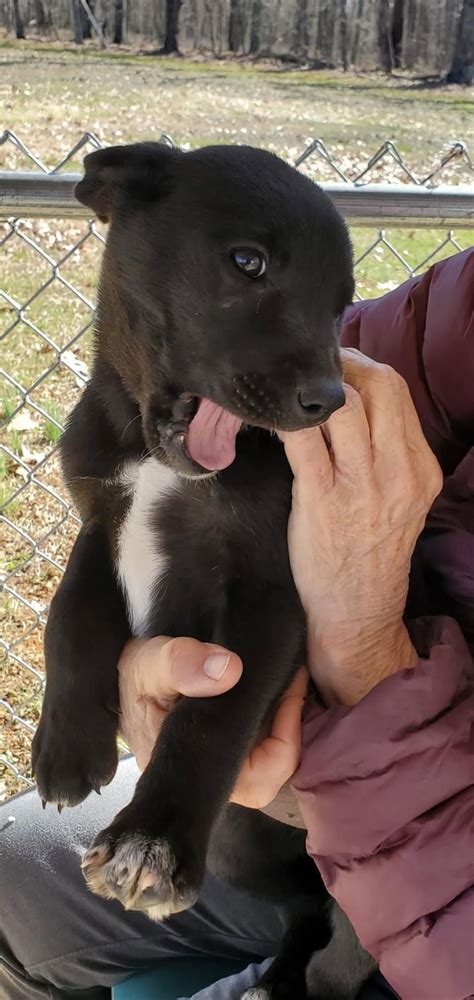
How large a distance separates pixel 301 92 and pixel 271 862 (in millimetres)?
9080

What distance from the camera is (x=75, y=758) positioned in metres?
1.62

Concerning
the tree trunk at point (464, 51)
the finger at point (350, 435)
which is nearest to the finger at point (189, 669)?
the finger at point (350, 435)

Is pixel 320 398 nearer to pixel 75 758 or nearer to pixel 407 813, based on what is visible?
pixel 407 813

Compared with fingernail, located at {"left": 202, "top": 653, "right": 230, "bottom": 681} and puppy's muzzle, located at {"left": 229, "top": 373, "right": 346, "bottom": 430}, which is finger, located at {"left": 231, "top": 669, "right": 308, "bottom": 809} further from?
puppy's muzzle, located at {"left": 229, "top": 373, "right": 346, "bottom": 430}

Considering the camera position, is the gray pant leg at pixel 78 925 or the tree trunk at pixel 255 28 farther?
the tree trunk at pixel 255 28

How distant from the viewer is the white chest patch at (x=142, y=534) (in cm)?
166

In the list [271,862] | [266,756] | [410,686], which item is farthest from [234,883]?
[410,686]

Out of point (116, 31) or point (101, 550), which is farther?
point (116, 31)

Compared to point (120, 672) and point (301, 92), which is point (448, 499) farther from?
point (301, 92)

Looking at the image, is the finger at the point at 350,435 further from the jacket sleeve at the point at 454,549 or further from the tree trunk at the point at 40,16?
the tree trunk at the point at 40,16

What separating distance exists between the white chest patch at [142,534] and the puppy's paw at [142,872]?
0.45m

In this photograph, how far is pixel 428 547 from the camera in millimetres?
1813

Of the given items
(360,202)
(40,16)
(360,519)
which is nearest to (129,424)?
(360,519)

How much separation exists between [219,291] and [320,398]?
0.82 feet
